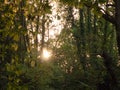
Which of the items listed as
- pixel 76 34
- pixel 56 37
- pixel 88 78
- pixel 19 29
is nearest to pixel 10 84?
pixel 19 29

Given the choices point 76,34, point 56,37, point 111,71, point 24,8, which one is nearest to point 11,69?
point 24,8

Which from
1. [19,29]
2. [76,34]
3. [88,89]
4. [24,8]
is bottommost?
[88,89]

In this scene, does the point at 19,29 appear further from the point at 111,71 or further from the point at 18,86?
the point at 111,71

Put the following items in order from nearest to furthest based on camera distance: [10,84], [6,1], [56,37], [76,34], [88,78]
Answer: [10,84] → [6,1] → [88,78] → [76,34] → [56,37]

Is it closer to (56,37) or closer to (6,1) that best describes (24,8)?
(6,1)

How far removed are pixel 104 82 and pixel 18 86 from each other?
1319 cm

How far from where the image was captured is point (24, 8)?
2273 mm

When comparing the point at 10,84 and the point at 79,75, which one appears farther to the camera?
the point at 79,75

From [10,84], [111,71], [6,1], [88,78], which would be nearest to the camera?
[10,84]

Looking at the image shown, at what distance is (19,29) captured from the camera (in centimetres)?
208

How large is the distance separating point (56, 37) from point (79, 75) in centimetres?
3073

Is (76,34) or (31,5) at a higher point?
(76,34)

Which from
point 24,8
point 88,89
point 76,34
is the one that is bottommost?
point 88,89

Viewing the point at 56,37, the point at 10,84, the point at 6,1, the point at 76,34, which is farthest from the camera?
the point at 56,37
